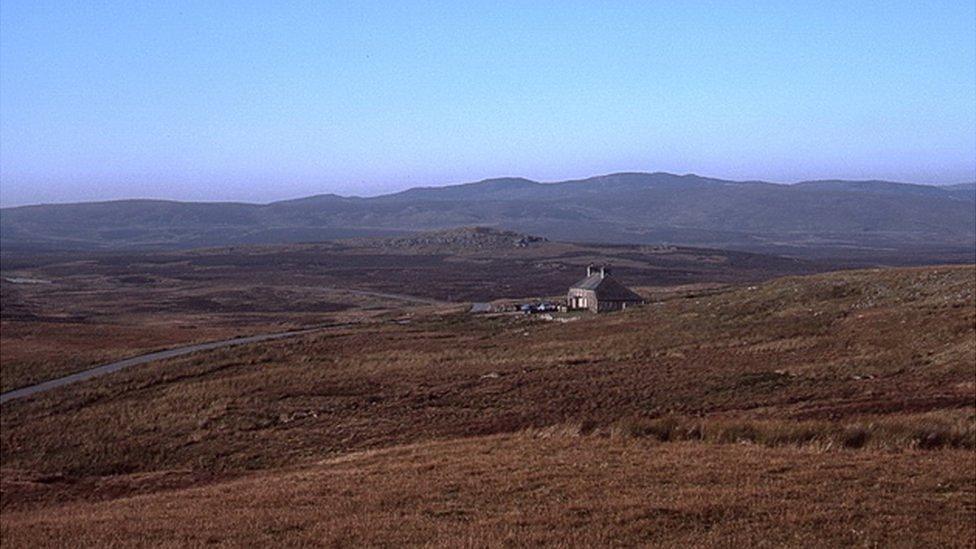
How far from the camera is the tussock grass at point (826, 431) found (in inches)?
655

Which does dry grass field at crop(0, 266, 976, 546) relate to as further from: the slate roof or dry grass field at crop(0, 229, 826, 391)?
dry grass field at crop(0, 229, 826, 391)

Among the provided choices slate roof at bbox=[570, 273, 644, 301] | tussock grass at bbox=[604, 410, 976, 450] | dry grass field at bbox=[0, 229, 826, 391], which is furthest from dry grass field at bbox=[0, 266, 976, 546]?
dry grass field at bbox=[0, 229, 826, 391]

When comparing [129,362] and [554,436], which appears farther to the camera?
[129,362]

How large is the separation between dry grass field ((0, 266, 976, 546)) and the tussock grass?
0.19 ft

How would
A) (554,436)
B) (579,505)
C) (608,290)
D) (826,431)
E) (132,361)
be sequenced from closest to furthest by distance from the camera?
(579,505), (826,431), (554,436), (132,361), (608,290)

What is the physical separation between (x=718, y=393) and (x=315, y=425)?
1182cm

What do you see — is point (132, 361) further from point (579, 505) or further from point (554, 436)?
point (579, 505)

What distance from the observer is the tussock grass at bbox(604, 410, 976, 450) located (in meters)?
16.6

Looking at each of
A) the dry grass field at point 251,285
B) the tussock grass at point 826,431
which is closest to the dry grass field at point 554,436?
the tussock grass at point 826,431

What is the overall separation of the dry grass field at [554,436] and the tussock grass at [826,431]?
0.06 m

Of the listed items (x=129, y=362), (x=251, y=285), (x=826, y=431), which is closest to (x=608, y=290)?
(x=129, y=362)

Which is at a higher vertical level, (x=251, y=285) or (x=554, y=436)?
(x=554, y=436)

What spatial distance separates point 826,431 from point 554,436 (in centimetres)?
554

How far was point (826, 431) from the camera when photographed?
1747cm
